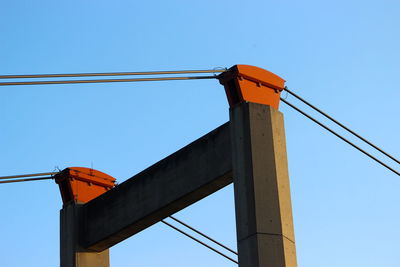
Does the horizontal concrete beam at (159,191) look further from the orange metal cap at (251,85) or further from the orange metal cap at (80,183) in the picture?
the orange metal cap at (251,85)

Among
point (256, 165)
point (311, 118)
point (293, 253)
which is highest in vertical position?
point (311, 118)

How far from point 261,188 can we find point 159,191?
3004 millimetres

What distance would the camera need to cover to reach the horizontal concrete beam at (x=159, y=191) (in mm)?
17484

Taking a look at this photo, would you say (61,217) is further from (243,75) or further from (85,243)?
(243,75)

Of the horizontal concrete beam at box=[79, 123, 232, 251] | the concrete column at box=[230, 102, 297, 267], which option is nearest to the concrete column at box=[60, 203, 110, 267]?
the horizontal concrete beam at box=[79, 123, 232, 251]

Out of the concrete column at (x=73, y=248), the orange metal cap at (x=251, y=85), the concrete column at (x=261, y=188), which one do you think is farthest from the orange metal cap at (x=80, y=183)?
the concrete column at (x=261, y=188)

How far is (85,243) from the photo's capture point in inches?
801

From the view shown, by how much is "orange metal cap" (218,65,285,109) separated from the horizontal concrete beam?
672 millimetres

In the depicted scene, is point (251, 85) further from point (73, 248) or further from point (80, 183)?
point (73, 248)

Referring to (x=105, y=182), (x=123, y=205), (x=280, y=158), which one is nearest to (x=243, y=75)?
(x=280, y=158)

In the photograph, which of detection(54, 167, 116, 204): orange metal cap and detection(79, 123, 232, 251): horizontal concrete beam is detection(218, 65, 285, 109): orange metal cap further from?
detection(54, 167, 116, 204): orange metal cap

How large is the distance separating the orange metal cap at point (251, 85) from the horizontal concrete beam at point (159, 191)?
26.5 inches

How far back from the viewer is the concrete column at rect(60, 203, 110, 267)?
20234 millimetres

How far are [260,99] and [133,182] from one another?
3661 mm
